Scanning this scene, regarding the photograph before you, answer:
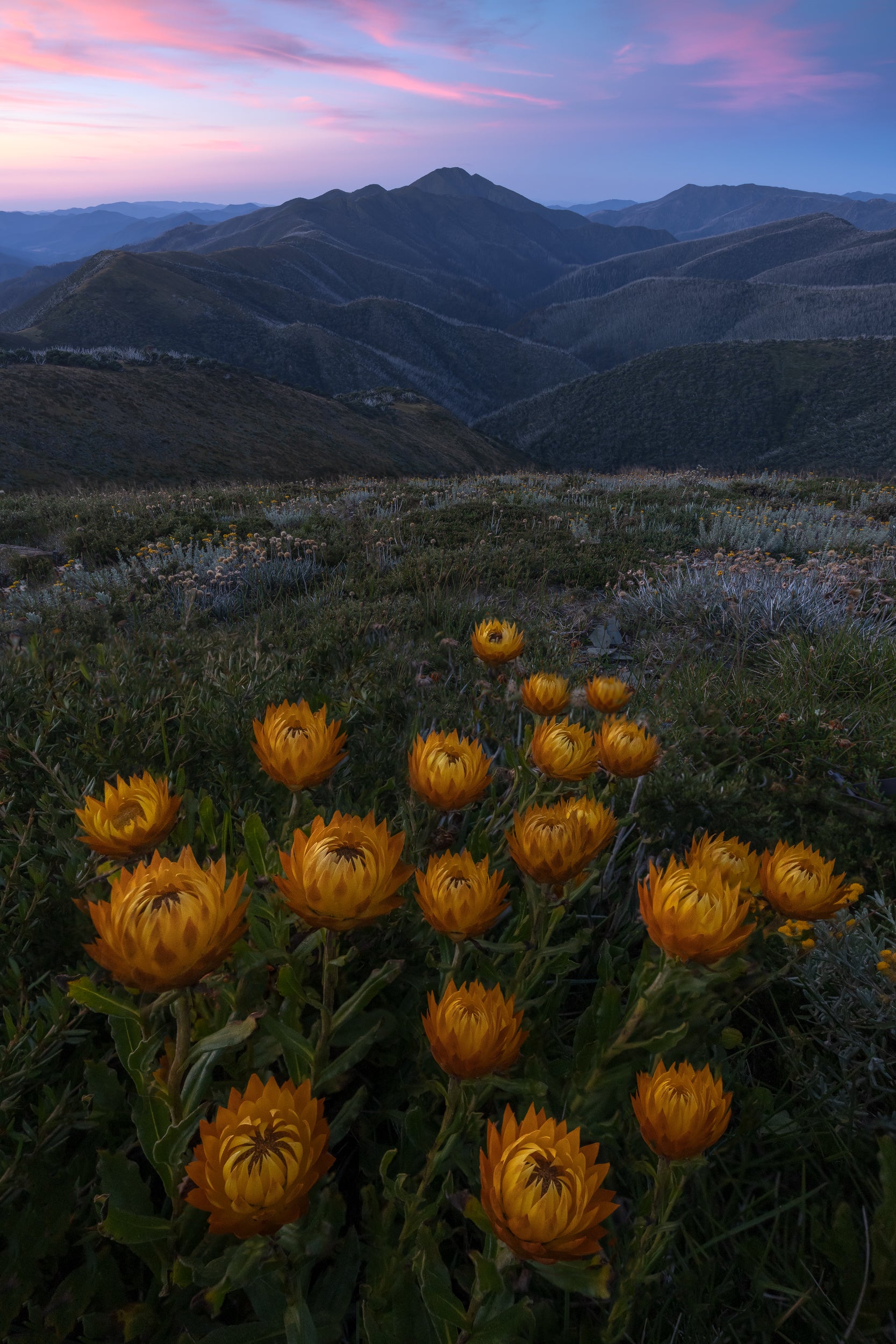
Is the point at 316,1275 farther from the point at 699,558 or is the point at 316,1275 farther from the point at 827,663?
the point at 699,558

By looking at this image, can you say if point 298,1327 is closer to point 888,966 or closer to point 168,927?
point 168,927

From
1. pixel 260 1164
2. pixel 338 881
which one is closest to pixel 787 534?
pixel 338 881

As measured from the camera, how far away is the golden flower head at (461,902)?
0.90m

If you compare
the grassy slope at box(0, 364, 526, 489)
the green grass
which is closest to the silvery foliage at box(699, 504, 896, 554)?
the green grass

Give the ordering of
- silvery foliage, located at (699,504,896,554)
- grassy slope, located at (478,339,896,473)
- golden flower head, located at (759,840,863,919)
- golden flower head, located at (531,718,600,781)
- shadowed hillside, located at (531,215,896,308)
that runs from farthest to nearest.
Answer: shadowed hillside, located at (531,215,896,308)
grassy slope, located at (478,339,896,473)
silvery foliage, located at (699,504,896,554)
golden flower head, located at (531,718,600,781)
golden flower head, located at (759,840,863,919)

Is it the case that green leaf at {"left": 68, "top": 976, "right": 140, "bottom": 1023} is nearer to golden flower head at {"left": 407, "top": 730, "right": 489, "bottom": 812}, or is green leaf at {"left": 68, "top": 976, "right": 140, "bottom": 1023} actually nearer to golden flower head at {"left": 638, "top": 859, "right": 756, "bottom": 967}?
golden flower head at {"left": 407, "top": 730, "right": 489, "bottom": 812}

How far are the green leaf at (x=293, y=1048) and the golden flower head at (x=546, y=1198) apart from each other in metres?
0.33

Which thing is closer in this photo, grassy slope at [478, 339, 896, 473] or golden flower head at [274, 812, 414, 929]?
golden flower head at [274, 812, 414, 929]

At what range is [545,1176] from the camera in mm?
684

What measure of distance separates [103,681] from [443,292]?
441 ft

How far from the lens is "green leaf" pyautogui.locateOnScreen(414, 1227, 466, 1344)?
77 centimetres

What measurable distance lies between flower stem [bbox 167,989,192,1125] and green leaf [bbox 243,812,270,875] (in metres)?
0.40

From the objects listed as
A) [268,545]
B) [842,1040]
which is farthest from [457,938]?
[268,545]

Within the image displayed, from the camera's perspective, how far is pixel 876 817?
2.03 m
